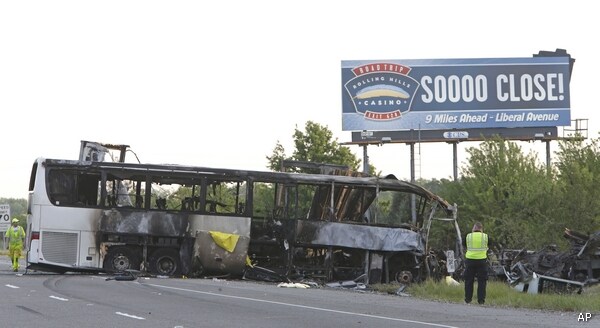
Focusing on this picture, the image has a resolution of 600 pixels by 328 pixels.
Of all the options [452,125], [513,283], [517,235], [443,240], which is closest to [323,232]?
[513,283]

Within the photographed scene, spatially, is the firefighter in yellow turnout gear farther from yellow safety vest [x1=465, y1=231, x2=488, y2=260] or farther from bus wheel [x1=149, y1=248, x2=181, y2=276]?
yellow safety vest [x1=465, y1=231, x2=488, y2=260]

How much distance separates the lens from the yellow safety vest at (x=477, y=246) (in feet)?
62.7

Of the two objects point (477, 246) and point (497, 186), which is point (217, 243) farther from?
point (497, 186)

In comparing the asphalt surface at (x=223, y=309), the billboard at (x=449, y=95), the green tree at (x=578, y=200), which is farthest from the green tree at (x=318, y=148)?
the asphalt surface at (x=223, y=309)

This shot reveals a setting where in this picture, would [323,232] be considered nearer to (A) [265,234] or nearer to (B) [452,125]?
(A) [265,234]

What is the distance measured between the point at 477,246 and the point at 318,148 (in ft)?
107

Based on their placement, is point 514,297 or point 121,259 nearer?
point 514,297

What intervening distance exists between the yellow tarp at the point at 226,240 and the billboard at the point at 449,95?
86.8 feet

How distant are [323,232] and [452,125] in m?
27.2

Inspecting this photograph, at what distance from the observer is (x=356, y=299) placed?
1908 cm

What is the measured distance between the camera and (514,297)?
738 inches

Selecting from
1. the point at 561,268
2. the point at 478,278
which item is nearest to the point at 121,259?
the point at 478,278

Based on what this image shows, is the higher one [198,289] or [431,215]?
[431,215]

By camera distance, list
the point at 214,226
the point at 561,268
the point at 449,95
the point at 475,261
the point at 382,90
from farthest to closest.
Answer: the point at 382,90, the point at 449,95, the point at 214,226, the point at 561,268, the point at 475,261
